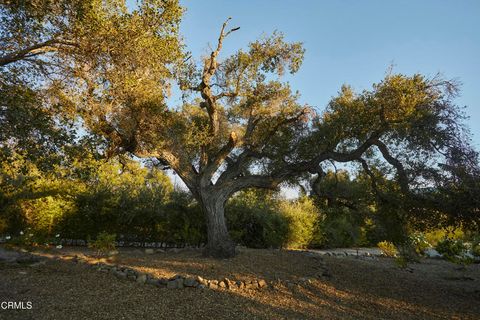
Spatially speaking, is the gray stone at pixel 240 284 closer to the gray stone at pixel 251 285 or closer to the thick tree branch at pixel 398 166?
the gray stone at pixel 251 285

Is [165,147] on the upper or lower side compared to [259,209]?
upper

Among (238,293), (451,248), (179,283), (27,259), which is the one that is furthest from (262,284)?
(451,248)

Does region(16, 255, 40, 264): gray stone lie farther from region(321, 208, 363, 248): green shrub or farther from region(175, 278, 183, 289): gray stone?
region(321, 208, 363, 248): green shrub

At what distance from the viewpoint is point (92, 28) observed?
22.7 feet

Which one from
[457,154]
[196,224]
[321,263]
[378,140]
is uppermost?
[378,140]

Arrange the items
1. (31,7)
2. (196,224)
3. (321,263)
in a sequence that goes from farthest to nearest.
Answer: (196,224)
(321,263)
(31,7)

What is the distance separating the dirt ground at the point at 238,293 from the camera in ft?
20.1

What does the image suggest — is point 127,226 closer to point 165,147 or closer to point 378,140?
point 165,147

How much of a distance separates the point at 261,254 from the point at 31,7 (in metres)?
9.53

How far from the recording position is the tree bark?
10883 millimetres

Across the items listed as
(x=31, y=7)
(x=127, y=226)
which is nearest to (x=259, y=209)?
(x=127, y=226)

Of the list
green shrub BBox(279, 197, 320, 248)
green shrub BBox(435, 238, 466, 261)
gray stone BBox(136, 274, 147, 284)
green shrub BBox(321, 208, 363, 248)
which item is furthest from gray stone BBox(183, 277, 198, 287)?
green shrub BBox(321, 208, 363, 248)

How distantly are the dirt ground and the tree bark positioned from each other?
495 mm

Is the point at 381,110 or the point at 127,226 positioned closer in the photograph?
the point at 381,110
